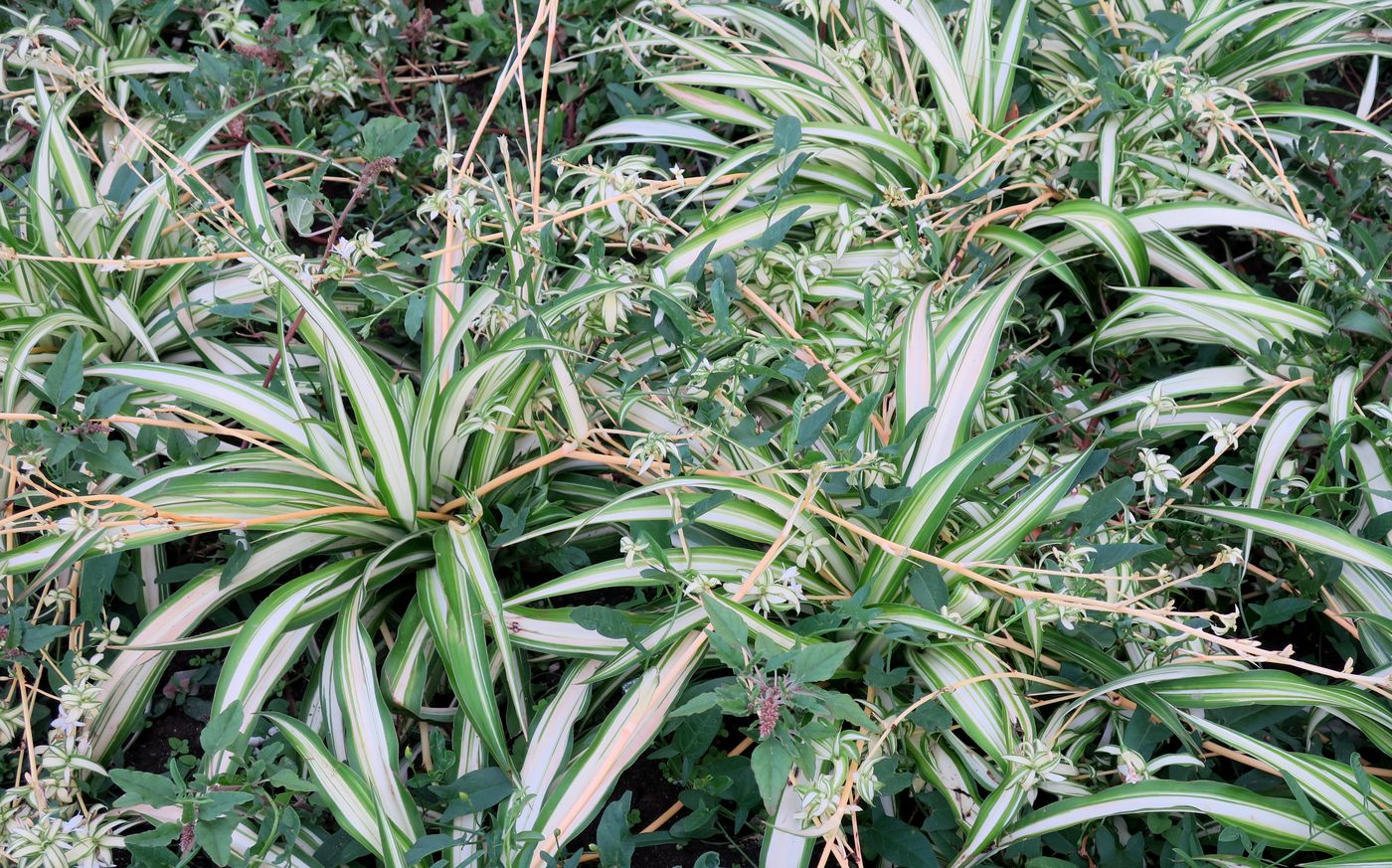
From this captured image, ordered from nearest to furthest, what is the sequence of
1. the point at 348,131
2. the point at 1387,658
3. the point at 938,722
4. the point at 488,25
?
1. the point at 938,722
2. the point at 1387,658
3. the point at 348,131
4. the point at 488,25

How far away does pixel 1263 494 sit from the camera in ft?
5.55

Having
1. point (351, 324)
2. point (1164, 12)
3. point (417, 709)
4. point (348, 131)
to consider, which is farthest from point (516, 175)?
point (1164, 12)

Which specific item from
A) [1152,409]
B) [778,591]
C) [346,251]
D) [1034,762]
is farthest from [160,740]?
[1152,409]

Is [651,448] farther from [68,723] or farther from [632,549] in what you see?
[68,723]

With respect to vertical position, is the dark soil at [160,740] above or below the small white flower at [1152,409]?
below

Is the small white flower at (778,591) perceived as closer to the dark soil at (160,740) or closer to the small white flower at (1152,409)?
the small white flower at (1152,409)

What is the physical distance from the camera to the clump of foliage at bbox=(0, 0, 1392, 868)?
1439 millimetres

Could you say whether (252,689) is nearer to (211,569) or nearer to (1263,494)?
(211,569)

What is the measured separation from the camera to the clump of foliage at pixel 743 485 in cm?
144

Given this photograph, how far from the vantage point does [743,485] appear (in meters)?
1.54

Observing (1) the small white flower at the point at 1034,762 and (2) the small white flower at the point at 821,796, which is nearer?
(2) the small white flower at the point at 821,796

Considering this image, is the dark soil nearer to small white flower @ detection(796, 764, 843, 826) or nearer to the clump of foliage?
the clump of foliage

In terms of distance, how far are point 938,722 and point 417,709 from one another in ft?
2.46

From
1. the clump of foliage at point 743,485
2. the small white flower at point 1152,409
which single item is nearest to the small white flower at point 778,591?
the clump of foliage at point 743,485
